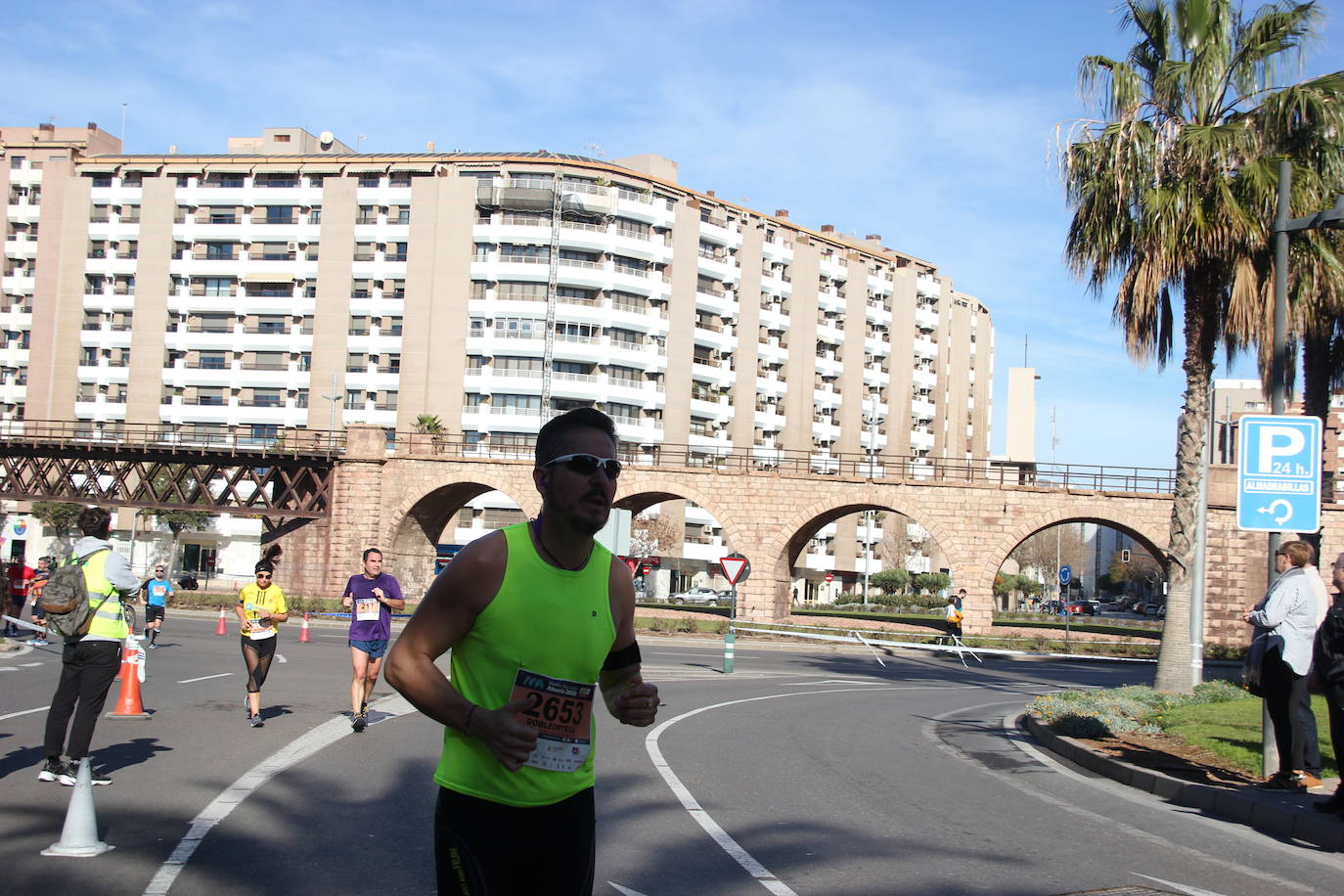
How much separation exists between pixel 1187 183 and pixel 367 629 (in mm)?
14101

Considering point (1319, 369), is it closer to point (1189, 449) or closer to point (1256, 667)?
point (1189, 449)

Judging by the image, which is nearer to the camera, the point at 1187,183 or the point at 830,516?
the point at 1187,183

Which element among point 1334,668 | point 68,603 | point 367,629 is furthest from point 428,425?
point 1334,668

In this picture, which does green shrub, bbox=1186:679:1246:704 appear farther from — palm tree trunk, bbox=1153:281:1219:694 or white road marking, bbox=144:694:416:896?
white road marking, bbox=144:694:416:896

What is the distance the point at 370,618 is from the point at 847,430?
7782 cm

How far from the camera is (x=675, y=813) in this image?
8.41 metres

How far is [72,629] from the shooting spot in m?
8.50

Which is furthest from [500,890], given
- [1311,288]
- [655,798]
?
[1311,288]

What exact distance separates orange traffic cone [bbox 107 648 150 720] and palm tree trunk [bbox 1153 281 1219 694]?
48.2 ft

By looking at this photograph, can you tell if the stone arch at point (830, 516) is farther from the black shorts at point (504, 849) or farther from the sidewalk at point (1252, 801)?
the black shorts at point (504, 849)

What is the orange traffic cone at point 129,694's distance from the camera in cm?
1256

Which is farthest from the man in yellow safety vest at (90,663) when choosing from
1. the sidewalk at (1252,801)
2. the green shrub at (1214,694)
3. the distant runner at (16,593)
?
the distant runner at (16,593)

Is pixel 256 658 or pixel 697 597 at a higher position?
pixel 256 658

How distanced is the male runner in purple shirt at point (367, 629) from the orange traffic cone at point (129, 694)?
2.23 meters
